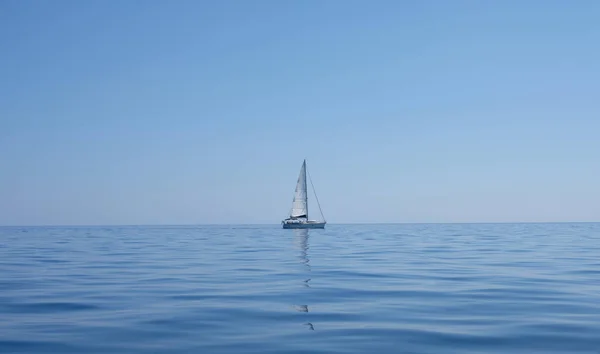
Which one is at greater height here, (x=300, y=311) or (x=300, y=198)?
(x=300, y=198)

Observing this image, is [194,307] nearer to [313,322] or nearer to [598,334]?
[313,322]

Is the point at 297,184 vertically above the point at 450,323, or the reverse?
the point at 297,184

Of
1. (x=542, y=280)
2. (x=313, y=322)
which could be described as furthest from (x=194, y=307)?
(x=542, y=280)

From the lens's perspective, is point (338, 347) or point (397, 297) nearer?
point (338, 347)

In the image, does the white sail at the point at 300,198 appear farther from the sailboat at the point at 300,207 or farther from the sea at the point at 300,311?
the sea at the point at 300,311

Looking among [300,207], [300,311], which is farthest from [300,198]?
[300,311]

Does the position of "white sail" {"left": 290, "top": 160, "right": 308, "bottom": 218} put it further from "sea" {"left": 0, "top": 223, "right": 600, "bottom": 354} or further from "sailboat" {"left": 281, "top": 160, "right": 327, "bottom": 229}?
Answer: "sea" {"left": 0, "top": 223, "right": 600, "bottom": 354}

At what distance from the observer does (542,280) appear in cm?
2477

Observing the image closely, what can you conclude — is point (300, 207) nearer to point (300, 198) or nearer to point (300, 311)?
point (300, 198)

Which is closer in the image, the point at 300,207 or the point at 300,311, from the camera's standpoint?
the point at 300,311

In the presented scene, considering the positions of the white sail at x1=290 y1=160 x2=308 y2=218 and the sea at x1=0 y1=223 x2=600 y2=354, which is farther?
the white sail at x1=290 y1=160 x2=308 y2=218

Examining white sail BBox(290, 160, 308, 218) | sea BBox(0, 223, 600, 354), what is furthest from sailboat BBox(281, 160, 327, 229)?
sea BBox(0, 223, 600, 354)

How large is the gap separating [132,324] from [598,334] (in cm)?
1099

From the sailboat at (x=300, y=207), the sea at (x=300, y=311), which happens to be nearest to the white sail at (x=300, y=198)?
the sailboat at (x=300, y=207)
